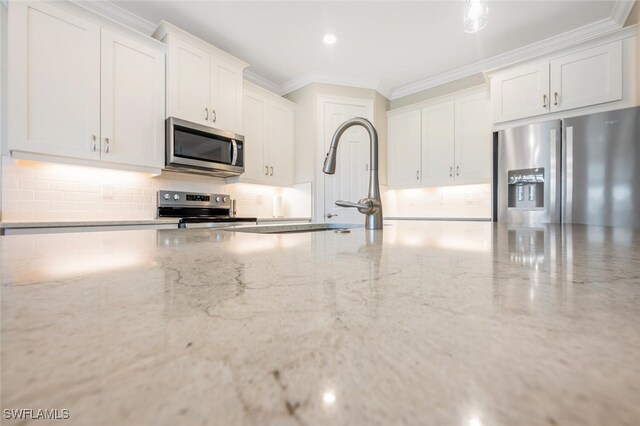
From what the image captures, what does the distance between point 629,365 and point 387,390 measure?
0.10 meters

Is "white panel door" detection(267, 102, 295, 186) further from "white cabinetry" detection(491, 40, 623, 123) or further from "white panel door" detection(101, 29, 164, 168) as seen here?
"white cabinetry" detection(491, 40, 623, 123)

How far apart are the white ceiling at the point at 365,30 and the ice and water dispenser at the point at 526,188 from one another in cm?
125

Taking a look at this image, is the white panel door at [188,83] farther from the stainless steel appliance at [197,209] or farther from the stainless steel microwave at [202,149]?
the stainless steel appliance at [197,209]

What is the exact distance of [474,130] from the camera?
10.3 ft

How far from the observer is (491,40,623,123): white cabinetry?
2.23m

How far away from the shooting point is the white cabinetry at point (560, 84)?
223 cm

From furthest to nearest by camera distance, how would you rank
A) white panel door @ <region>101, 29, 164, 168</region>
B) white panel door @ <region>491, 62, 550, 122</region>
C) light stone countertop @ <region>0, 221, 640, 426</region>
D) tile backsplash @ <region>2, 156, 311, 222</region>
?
1. white panel door @ <region>491, 62, 550, 122</region>
2. white panel door @ <region>101, 29, 164, 168</region>
3. tile backsplash @ <region>2, 156, 311, 222</region>
4. light stone countertop @ <region>0, 221, 640, 426</region>

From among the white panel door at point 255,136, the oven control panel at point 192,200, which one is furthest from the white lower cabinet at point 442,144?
the oven control panel at point 192,200

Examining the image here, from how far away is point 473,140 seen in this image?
3156 mm

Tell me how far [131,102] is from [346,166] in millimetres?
2128

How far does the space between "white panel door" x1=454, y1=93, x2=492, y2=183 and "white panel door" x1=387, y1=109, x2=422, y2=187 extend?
0.45m

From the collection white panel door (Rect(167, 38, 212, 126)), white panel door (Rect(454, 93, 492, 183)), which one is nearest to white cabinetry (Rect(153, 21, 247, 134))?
white panel door (Rect(167, 38, 212, 126))

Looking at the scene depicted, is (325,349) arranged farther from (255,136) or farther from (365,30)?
(255,136)

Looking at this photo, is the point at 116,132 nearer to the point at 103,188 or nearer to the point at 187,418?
the point at 103,188
